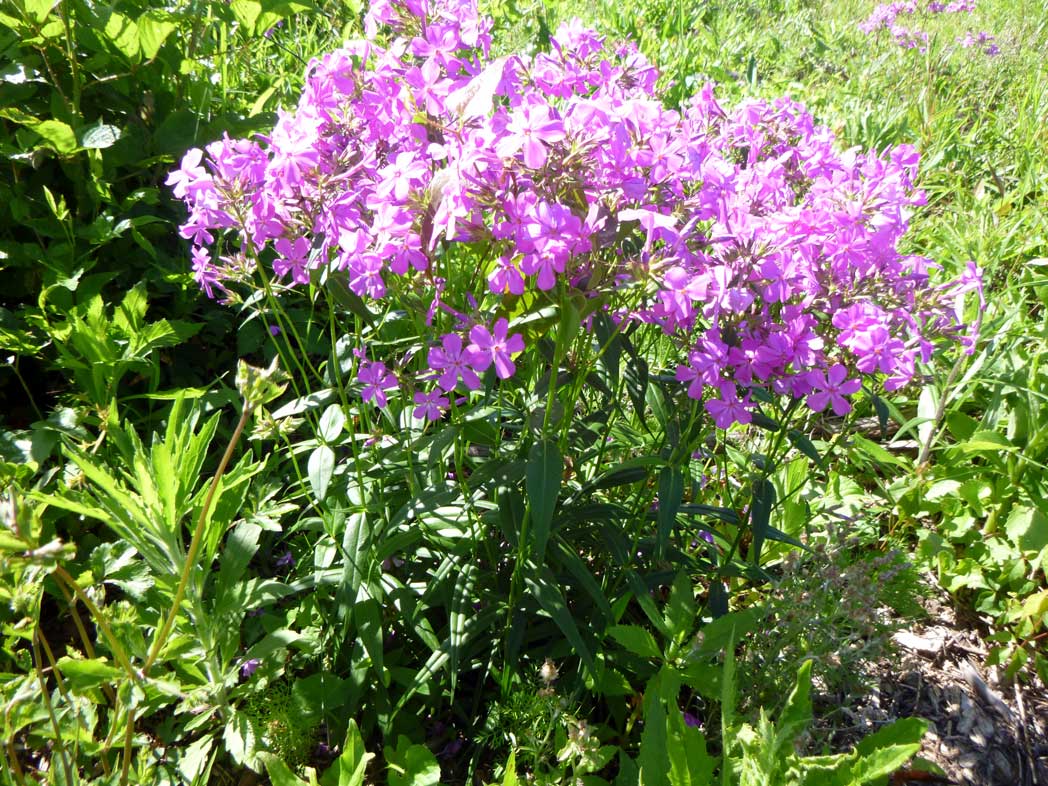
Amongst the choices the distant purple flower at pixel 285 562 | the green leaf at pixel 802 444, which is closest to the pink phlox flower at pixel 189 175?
the distant purple flower at pixel 285 562

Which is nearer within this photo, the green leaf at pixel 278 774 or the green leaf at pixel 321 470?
the green leaf at pixel 278 774

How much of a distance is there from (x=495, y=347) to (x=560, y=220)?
0.83 feet

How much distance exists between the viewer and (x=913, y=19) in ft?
23.5

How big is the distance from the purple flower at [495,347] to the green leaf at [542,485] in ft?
0.61

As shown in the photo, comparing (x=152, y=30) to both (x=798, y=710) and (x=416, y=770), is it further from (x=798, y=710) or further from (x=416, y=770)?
(x=798, y=710)

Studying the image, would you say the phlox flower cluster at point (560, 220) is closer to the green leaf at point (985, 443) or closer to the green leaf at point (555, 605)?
the green leaf at point (555, 605)

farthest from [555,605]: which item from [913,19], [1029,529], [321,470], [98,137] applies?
[913,19]

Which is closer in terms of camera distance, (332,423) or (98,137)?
(332,423)

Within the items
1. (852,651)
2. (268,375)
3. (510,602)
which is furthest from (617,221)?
(852,651)

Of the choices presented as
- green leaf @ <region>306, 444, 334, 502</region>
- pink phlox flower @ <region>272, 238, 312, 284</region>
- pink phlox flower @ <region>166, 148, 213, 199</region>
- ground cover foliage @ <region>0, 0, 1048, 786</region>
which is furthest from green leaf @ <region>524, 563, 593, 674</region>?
pink phlox flower @ <region>166, 148, 213, 199</region>

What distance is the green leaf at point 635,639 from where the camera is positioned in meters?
1.71

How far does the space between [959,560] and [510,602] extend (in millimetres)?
1529

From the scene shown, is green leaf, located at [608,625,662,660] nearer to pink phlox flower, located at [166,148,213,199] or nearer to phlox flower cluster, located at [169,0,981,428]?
phlox flower cluster, located at [169,0,981,428]

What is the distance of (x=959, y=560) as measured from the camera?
2496 millimetres
